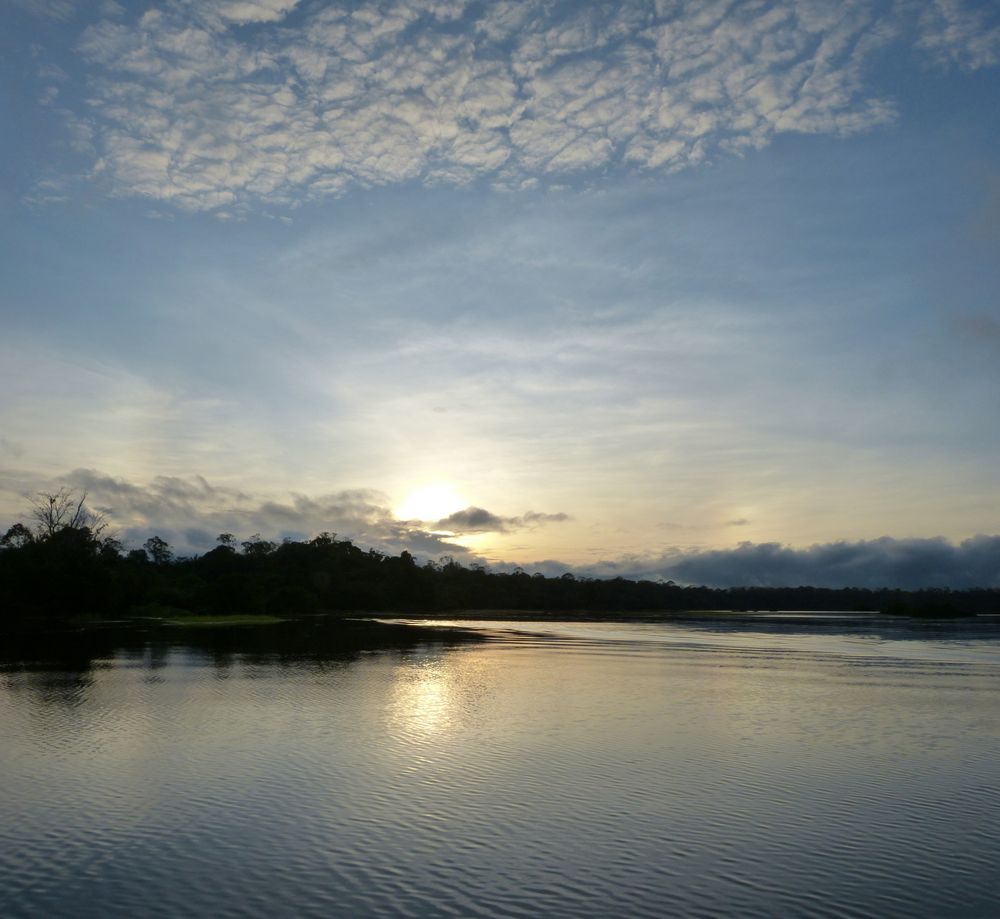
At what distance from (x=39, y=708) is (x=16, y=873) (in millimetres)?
18768

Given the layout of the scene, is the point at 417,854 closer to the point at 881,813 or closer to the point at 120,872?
the point at 120,872

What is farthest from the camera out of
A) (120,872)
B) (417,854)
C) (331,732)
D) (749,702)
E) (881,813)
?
(749,702)

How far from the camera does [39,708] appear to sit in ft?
100

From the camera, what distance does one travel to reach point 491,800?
63.4 ft

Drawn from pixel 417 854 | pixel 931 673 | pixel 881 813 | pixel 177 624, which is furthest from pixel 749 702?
pixel 177 624

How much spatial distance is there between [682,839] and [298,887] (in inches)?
286

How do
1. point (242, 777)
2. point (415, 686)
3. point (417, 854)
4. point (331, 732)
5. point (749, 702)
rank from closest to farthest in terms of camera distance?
point (417, 854) < point (242, 777) < point (331, 732) < point (749, 702) < point (415, 686)

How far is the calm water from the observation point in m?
13.7

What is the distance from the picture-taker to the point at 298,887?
45.2ft

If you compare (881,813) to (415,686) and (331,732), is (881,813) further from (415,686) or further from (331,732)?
(415,686)

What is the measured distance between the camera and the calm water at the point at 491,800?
13719mm

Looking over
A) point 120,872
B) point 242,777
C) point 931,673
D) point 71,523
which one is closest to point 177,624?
point 71,523

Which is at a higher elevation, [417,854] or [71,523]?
[71,523]

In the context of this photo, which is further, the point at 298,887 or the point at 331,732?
the point at 331,732
